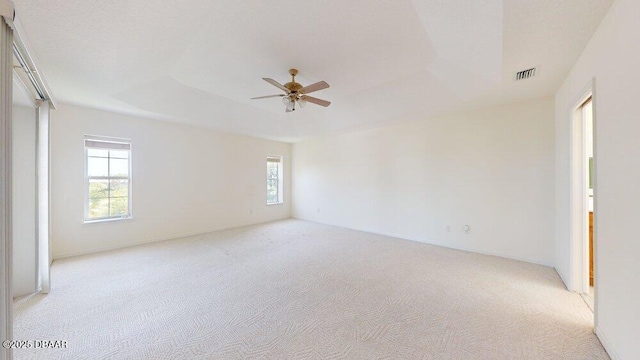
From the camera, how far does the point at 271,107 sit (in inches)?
163

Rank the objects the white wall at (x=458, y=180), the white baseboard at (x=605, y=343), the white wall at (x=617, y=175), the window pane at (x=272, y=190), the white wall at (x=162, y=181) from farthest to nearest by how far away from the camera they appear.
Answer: the window pane at (x=272, y=190), the white wall at (x=162, y=181), the white wall at (x=458, y=180), the white baseboard at (x=605, y=343), the white wall at (x=617, y=175)

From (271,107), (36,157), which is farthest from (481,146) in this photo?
(36,157)

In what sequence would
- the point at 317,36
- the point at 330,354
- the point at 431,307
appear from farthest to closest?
the point at 431,307 < the point at 317,36 < the point at 330,354

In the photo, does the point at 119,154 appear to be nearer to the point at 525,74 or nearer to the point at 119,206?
the point at 119,206

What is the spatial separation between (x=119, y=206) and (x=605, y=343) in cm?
656

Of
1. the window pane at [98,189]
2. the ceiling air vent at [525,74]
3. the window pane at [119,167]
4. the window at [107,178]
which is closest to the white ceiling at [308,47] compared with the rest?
the ceiling air vent at [525,74]

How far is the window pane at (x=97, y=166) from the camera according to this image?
401 centimetres

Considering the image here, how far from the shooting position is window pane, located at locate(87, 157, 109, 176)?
401cm

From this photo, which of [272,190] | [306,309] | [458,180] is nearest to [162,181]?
[272,190]

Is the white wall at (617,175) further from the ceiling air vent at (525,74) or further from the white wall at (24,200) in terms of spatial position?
the white wall at (24,200)

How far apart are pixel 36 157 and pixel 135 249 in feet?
6.99

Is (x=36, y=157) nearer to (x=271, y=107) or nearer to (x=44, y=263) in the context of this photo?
(x=44, y=263)

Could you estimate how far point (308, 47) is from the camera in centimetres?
228

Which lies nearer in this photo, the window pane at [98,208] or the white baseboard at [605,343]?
the white baseboard at [605,343]
